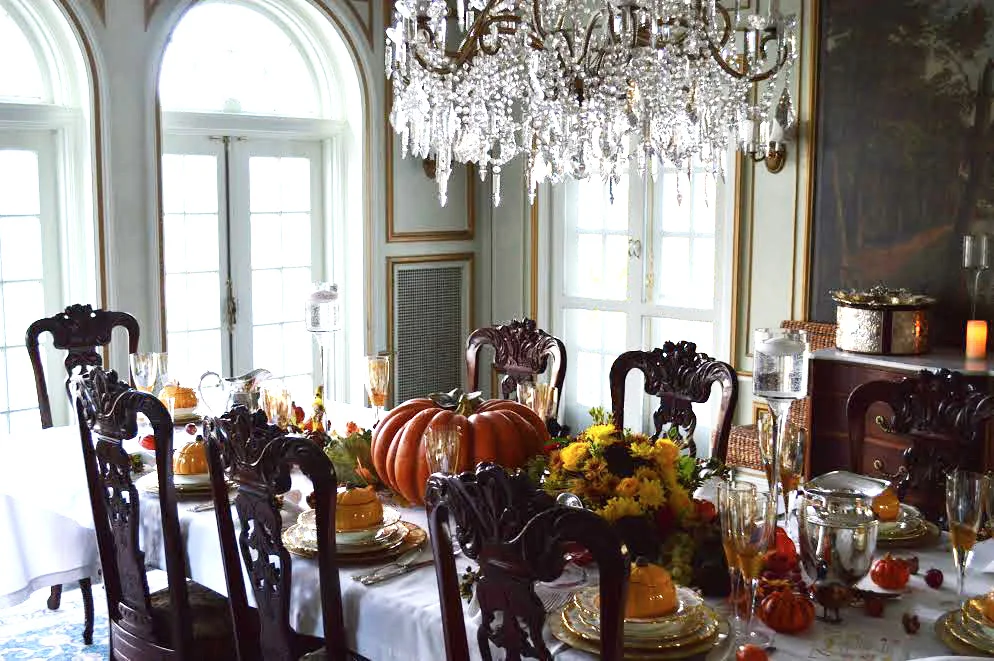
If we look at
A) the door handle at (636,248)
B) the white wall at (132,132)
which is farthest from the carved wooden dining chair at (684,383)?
the white wall at (132,132)

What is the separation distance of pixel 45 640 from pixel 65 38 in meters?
2.33

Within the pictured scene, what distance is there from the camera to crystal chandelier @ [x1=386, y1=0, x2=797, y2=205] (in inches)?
115

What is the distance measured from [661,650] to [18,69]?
149 inches

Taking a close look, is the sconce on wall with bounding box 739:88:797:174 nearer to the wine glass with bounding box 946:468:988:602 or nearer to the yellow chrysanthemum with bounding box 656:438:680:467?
the yellow chrysanthemum with bounding box 656:438:680:467

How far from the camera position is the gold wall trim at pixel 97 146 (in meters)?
4.41

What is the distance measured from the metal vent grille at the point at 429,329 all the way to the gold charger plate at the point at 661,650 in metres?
3.94

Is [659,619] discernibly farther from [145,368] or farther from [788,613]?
[145,368]

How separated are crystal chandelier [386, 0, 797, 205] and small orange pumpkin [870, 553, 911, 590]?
1326 mm

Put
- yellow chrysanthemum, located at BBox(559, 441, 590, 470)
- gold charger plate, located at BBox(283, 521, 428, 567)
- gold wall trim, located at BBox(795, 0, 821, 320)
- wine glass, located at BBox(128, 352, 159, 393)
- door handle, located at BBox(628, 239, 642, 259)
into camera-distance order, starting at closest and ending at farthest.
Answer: yellow chrysanthemum, located at BBox(559, 441, 590, 470) → gold charger plate, located at BBox(283, 521, 428, 567) → wine glass, located at BBox(128, 352, 159, 393) → gold wall trim, located at BBox(795, 0, 821, 320) → door handle, located at BBox(628, 239, 642, 259)

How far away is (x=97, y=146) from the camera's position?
452 centimetres

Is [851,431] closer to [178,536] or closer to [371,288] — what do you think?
[178,536]

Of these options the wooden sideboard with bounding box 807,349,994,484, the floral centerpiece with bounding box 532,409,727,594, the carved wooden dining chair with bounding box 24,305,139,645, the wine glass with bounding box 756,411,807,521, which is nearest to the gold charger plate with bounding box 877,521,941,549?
the wine glass with bounding box 756,411,807,521

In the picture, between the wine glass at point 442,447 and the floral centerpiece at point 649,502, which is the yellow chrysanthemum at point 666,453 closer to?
the floral centerpiece at point 649,502

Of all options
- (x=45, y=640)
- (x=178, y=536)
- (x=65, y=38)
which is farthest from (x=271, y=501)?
(x=65, y=38)
